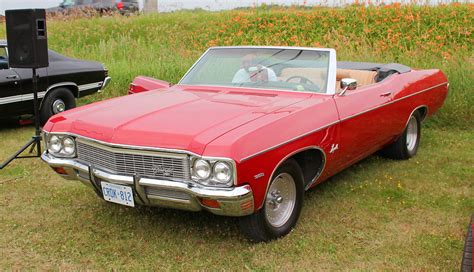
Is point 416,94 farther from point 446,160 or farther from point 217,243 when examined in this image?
point 217,243

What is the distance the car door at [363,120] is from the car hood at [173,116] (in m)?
0.41

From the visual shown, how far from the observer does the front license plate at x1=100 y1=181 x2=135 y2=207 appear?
143 inches

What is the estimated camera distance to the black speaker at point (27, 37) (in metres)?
5.82

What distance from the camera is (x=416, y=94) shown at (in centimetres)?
577

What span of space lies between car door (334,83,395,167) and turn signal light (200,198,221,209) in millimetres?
1419

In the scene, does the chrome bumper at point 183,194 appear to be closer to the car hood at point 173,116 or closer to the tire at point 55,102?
the car hood at point 173,116

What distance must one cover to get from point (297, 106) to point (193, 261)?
1406 millimetres

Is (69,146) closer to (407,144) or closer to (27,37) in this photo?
(27,37)

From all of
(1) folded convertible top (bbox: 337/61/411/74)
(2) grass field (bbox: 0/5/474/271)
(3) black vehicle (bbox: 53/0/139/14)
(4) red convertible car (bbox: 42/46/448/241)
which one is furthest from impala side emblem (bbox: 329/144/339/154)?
(3) black vehicle (bbox: 53/0/139/14)

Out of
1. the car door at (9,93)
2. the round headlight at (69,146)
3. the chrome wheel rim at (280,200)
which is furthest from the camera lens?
the car door at (9,93)

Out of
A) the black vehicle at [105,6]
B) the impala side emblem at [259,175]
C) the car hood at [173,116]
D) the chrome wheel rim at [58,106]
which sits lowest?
the chrome wheel rim at [58,106]

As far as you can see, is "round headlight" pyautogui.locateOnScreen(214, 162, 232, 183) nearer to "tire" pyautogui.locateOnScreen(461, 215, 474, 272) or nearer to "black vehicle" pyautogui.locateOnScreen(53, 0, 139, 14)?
"tire" pyautogui.locateOnScreen(461, 215, 474, 272)

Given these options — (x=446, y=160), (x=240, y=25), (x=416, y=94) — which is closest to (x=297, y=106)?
(x=416, y=94)

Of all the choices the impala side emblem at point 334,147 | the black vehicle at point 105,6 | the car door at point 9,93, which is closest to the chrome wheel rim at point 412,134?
the impala side emblem at point 334,147
